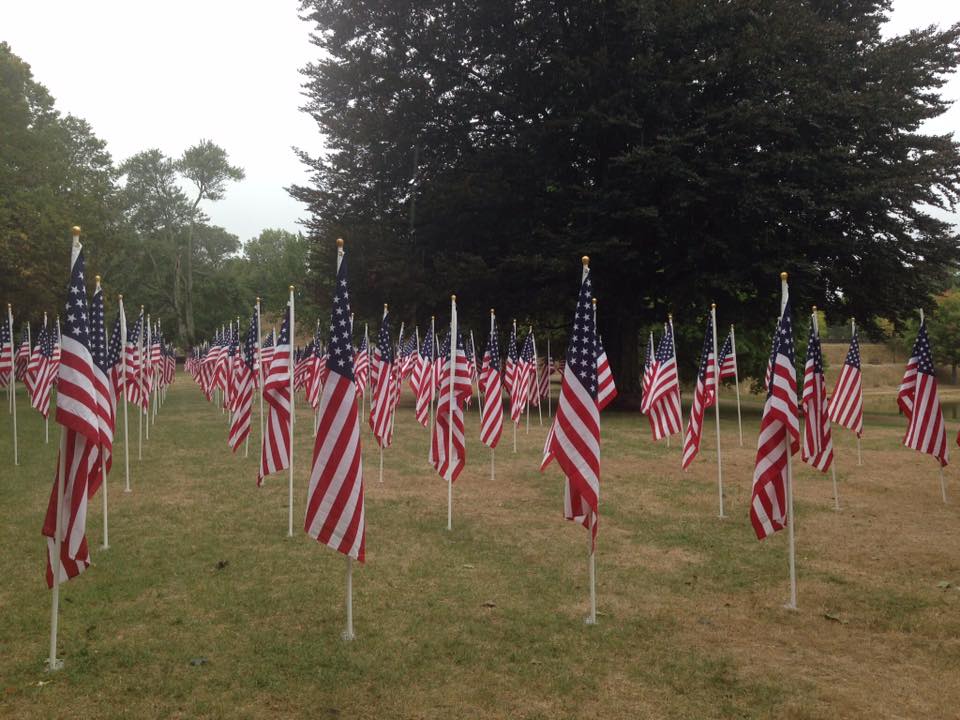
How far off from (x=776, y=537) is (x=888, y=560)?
4.54 ft

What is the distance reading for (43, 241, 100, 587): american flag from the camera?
224 inches

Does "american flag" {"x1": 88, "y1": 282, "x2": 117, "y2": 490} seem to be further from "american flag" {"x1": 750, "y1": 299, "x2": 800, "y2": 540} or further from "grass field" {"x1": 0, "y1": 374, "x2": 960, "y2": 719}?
"american flag" {"x1": 750, "y1": 299, "x2": 800, "y2": 540}

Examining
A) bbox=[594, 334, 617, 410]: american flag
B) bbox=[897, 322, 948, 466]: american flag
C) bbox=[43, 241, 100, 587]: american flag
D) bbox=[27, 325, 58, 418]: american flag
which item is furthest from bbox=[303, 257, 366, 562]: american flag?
bbox=[27, 325, 58, 418]: american flag

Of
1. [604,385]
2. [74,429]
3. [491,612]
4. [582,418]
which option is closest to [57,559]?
[74,429]

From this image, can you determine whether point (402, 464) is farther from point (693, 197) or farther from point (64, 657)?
point (693, 197)

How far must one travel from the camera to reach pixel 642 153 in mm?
24625

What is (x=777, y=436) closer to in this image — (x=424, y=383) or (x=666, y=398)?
(x=666, y=398)

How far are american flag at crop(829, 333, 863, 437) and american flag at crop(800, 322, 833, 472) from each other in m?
3.90

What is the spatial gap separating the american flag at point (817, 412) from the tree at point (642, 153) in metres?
14.8

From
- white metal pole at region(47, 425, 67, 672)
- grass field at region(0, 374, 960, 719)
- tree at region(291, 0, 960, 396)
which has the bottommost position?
grass field at region(0, 374, 960, 719)

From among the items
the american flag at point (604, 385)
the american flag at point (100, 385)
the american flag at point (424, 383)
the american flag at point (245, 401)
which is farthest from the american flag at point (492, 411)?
the american flag at point (100, 385)

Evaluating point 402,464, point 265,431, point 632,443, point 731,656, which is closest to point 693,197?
point 632,443

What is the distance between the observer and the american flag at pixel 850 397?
14.8m

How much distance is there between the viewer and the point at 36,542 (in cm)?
972
